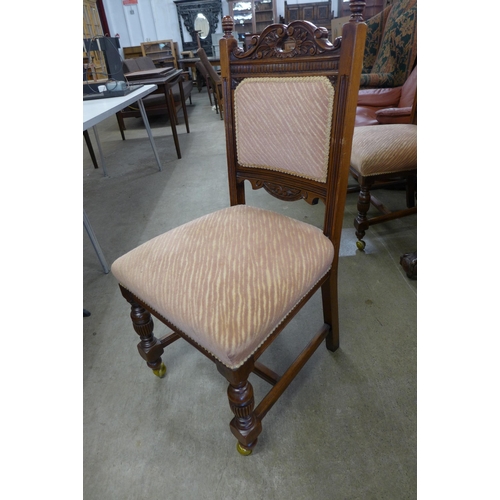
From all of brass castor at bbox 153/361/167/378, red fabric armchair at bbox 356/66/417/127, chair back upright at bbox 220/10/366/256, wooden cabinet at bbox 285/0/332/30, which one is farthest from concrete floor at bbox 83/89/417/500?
wooden cabinet at bbox 285/0/332/30

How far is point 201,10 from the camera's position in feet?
26.1

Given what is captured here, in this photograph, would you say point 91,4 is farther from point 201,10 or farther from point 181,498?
point 181,498

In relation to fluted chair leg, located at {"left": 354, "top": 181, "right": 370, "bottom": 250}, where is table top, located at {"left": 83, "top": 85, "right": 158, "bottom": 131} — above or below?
above

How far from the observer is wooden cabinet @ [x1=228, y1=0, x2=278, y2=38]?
7590 millimetres

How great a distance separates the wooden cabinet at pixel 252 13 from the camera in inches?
299

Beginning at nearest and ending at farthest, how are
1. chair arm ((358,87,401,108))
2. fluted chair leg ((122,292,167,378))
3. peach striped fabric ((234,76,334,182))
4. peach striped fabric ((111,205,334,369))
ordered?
peach striped fabric ((111,205,334,369)) → peach striped fabric ((234,76,334,182)) → fluted chair leg ((122,292,167,378)) → chair arm ((358,87,401,108))

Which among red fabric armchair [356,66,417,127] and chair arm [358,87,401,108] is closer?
red fabric armchair [356,66,417,127]

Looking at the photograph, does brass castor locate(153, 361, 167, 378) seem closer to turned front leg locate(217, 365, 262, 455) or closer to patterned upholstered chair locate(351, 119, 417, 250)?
turned front leg locate(217, 365, 262, 455)

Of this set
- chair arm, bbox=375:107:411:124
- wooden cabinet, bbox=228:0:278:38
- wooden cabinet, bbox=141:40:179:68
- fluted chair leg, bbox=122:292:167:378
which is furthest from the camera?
wooden cabinet, bbox=141:40:179:68

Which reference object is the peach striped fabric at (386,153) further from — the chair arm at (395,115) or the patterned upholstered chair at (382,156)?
the chair arm at (395,115)

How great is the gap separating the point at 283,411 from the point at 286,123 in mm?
829

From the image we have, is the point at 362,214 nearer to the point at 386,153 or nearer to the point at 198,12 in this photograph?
the point at 386,153

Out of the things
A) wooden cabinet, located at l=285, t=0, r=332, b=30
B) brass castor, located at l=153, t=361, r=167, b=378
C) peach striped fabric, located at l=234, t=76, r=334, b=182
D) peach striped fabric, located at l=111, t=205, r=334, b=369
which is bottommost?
brass castor, located at l=153, t=361, r=167, b=378

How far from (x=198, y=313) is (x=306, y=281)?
0.89 feet
